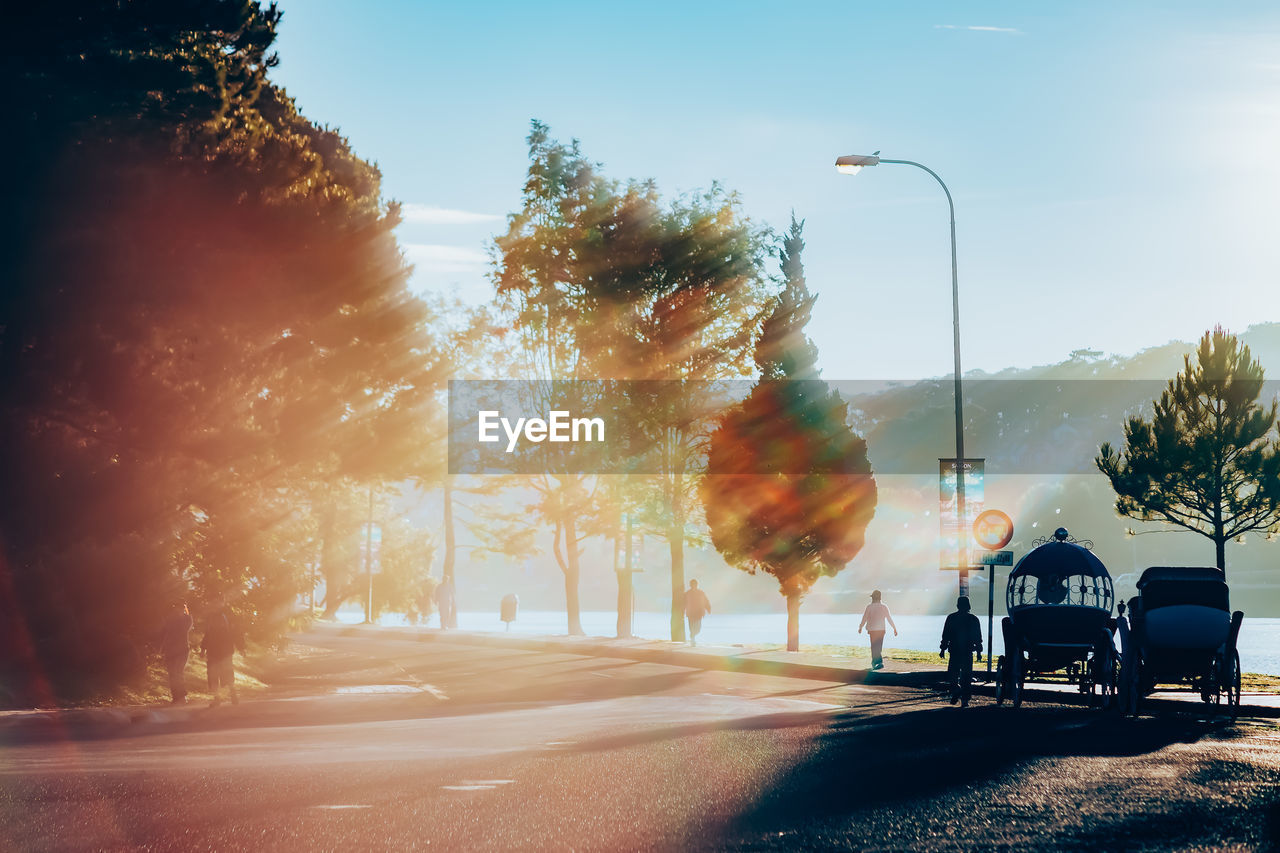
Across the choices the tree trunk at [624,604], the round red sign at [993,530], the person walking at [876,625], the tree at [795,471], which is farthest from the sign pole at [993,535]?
the tree trunk at [624,604]

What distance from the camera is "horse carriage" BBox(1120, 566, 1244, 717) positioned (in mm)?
14578

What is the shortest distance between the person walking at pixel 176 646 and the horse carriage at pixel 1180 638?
534 inches

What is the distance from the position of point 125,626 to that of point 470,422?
879 inches

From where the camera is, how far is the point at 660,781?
9641 millimetres

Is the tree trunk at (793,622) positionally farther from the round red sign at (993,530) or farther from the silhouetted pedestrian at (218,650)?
the silhouetted pedestrian at (218,650)

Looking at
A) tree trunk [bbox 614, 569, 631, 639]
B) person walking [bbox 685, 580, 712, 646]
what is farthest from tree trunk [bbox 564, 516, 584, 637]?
person walking [bbox 685, 580, 712, 646]

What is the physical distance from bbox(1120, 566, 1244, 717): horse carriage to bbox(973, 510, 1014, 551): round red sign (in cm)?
520

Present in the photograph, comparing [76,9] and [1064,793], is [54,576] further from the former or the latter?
[1064,793]

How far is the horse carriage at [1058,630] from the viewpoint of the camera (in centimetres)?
1530

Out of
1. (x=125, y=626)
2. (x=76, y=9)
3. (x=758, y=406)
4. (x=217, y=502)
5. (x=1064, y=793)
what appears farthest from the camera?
(x=758, y=406)

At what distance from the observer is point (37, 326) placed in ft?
60.6

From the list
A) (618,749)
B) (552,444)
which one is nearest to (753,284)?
(552,444)

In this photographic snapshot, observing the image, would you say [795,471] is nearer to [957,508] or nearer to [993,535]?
[957,508]

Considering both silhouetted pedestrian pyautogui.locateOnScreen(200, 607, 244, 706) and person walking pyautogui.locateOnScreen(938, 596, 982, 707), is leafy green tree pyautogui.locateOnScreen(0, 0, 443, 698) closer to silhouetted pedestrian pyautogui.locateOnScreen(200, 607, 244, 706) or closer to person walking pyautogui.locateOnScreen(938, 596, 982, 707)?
silhouetted pedestrian pyautogui.locateOnScreen(200, 607, 244, 706)
